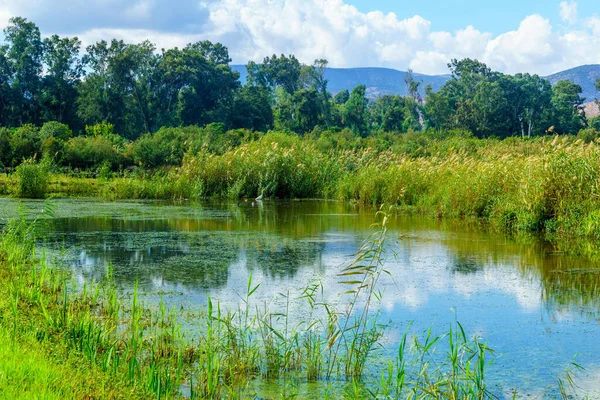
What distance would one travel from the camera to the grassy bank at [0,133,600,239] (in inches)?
495

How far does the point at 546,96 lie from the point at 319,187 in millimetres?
54678

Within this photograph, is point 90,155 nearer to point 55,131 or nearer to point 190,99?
point 55,131

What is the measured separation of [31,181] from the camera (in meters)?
20.5

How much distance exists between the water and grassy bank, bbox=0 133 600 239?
3.22 ft

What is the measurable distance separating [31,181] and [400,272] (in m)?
14.8

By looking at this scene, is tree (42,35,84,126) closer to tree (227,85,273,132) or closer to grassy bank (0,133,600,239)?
tree (227,85,273,132)

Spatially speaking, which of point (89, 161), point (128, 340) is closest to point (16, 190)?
point (89, 161)

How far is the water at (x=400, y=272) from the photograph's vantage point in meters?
5.97

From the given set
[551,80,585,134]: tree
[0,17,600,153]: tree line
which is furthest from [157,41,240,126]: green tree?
[551,80,585,134]: tree

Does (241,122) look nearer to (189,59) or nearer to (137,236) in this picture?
(189,59)

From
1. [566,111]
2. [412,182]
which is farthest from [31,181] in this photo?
[566,111]

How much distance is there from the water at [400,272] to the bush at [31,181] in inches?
204

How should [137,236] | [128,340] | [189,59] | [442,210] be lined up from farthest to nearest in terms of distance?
1. [189,59]
2. [442,210]
3. [137,236]
4. [128,340]

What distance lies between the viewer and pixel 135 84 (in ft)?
185
